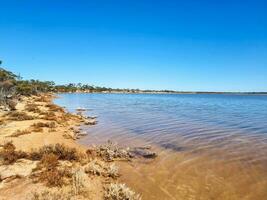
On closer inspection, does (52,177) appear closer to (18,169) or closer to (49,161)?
(49,161)

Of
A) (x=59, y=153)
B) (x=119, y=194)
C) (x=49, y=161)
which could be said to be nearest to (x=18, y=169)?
(x=49, y=161)

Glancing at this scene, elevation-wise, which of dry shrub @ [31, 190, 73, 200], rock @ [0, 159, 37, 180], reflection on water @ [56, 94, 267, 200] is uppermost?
dry shrub @ [31, 190, 73, 200]

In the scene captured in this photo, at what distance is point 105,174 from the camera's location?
1020cm

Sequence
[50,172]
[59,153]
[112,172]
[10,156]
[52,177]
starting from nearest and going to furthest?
1. [52,177]
2. [50,172]
3. [112,172]
4. [10,156]
5. [59,153]

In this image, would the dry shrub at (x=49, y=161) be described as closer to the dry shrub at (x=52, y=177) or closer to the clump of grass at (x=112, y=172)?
the dry shrub at (x=52, y=177)

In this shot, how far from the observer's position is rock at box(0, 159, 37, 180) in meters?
9.45

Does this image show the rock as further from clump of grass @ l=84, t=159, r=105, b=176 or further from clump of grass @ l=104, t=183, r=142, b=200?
clump of grass @ l=104, t=183, r=142, b=200

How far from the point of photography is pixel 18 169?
9.94m

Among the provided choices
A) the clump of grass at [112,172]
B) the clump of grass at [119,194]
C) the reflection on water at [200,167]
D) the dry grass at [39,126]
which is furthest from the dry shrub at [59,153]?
the dry grass at [39,126]

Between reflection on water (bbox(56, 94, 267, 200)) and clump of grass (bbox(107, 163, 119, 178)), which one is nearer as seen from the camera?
reflection on water (bbox(56, 94, 267, 200))

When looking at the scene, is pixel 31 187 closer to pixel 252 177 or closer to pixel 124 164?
pixel 124 164

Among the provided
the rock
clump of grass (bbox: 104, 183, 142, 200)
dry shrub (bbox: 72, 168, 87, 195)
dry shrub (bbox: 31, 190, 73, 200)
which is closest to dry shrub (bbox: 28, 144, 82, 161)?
the rock

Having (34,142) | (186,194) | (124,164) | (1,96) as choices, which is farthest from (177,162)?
(1,96)

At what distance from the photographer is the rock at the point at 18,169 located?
945cm
